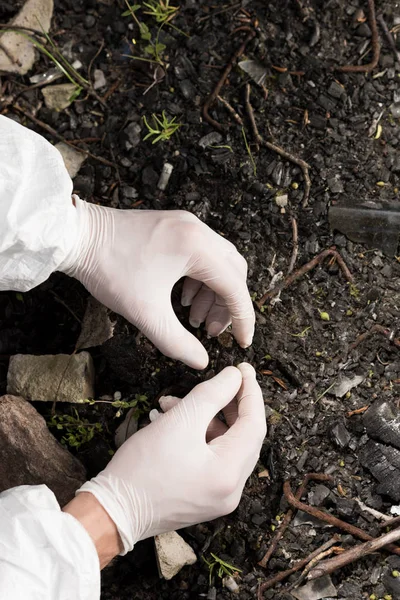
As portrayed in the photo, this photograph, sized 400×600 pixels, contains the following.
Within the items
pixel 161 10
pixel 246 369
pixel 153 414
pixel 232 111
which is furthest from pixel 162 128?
pixel 153 414

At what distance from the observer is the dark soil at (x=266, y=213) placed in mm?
2428

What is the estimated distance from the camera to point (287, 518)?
7.79 feet

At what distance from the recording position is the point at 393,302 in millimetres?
2576

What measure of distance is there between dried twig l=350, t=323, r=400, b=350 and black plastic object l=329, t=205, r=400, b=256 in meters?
0.31

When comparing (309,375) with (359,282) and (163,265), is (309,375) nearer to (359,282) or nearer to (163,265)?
(359,282)

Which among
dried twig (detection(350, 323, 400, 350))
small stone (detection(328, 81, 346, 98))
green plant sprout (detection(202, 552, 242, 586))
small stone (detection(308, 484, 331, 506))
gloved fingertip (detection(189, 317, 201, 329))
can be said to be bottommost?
green plant sprout (detection(202, 552, 242, 586))

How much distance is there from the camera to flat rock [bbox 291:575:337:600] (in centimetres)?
229

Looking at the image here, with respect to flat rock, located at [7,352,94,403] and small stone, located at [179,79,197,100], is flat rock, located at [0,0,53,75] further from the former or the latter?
flat rock, located at [7,352,94,403]

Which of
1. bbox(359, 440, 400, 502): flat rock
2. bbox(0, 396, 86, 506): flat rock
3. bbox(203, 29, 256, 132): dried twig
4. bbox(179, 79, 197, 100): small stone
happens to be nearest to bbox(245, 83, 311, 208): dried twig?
bbox(203, 29, 256, 132): dried twig

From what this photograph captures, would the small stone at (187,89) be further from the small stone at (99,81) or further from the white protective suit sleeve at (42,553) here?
the white protective suit sleeve at (42,553)

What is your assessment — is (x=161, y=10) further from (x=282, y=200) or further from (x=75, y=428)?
(x=75, y=428)

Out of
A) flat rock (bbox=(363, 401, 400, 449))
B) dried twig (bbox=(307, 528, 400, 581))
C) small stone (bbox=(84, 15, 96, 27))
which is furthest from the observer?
small stone (bbox=(84, 15, 96, 27))

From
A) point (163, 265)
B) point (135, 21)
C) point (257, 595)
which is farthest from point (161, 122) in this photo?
point (257, 595)

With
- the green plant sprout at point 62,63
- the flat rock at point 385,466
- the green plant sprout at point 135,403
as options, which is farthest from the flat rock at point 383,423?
the green plant sprout at point 62,63
